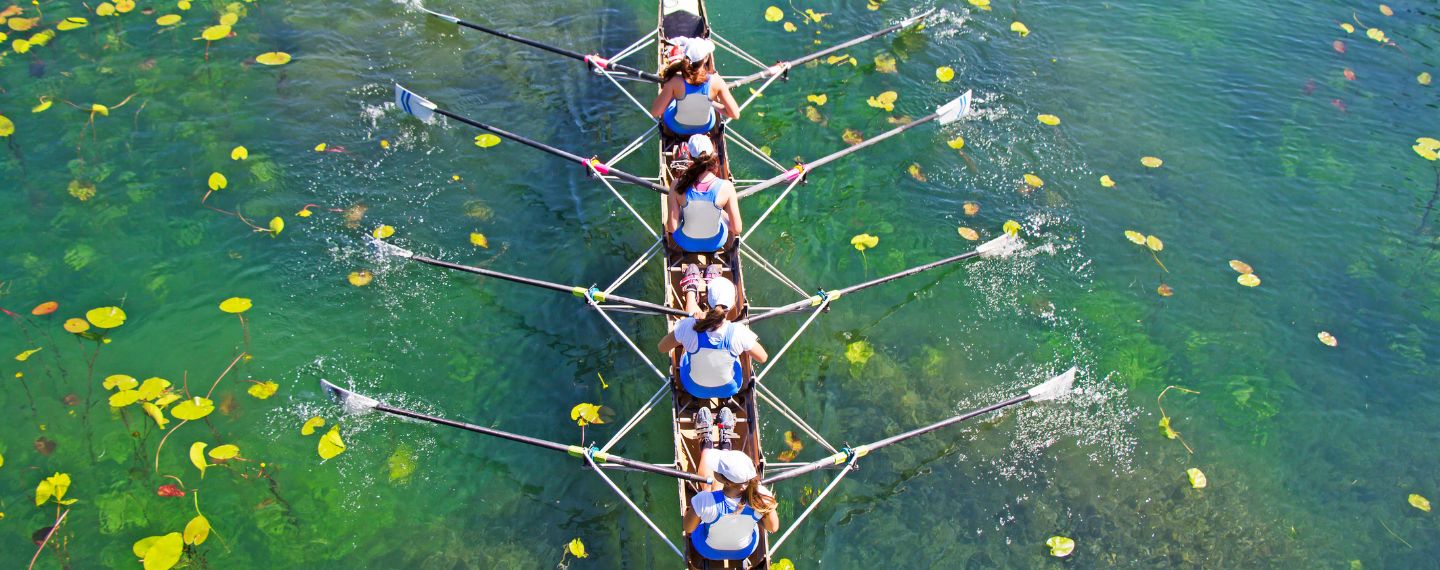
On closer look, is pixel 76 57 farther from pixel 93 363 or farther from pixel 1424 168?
pixel 1424 168

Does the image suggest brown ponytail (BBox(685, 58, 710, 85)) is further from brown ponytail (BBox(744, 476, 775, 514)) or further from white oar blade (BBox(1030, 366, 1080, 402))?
brown ponytail (BBox(744, 476, 775, 514))

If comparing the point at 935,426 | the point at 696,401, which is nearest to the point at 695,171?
the point at 696,401

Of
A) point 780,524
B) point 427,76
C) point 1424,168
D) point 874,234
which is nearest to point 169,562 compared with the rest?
point 780,524

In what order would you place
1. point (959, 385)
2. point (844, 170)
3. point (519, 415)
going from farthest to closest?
point (844, 170)
point (959, 385)
point (519, 415)

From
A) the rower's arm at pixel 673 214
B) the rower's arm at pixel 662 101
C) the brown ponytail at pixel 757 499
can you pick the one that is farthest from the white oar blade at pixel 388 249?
the brown ponytail at pixel 757 499

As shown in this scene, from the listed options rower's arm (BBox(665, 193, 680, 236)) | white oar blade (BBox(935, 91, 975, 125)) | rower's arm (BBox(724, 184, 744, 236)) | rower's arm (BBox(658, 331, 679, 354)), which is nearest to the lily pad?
rower's arm (BBox(658, 331, 679, 354))
